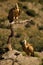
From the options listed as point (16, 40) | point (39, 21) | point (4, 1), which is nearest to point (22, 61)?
point (16, 40)

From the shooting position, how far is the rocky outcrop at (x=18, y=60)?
14.8 m

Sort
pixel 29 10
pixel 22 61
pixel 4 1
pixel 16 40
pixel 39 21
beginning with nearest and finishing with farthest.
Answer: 1. pixel 22 61
2. pixel 16 40
3. pixel 39 21
4. pixel 29 10
5. pixel 4 1

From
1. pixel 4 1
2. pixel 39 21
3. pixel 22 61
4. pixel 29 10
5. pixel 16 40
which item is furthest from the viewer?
pixel 4 1

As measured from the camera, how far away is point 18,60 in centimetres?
1500

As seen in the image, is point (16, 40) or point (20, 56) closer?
point (20, 56)

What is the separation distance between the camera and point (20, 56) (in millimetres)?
15430

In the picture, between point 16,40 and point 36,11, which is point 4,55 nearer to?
point 16,40

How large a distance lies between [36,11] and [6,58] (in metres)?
15.6

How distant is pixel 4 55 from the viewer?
15.8 metres

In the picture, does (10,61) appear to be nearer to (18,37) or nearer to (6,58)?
(6,58)

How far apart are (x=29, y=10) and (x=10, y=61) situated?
15.6m

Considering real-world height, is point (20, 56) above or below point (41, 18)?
above

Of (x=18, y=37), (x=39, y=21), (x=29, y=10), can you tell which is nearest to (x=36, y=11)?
(x=29, y=10)

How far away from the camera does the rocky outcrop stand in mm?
14758
